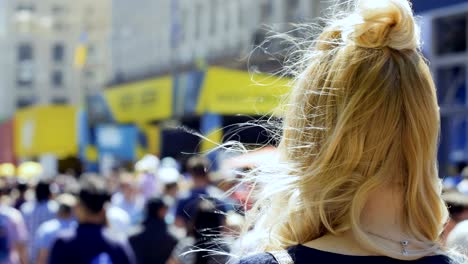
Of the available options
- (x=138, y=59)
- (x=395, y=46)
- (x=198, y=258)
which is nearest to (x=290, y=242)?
(x=395, y=46)

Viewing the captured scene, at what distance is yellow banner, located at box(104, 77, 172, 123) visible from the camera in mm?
21281

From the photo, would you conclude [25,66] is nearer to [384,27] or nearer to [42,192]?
[42,192]

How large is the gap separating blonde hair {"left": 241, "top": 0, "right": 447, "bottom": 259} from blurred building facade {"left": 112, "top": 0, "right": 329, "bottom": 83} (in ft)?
85.7

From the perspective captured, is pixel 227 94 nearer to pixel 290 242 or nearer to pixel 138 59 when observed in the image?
pixel 290 242

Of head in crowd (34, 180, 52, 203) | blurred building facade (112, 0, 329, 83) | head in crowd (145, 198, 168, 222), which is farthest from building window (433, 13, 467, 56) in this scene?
blurred building facade (112, 0, 329, 83)

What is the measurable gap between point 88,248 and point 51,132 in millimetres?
23703

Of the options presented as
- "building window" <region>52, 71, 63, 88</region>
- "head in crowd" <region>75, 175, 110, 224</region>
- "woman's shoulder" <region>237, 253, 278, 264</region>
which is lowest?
"building window" <region>52, 71, 63, 88</region>

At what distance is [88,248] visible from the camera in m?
6.02

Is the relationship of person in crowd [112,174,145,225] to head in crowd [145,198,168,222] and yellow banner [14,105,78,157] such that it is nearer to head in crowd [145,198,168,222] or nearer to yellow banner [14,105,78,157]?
head in crowd [145,198,168,222]

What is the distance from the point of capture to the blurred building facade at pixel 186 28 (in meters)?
36.5

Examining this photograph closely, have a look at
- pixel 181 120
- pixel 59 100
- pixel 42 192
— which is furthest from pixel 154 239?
pixel 59 100

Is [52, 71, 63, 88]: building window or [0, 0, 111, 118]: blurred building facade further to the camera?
[52, 71, 63, 88]: building window

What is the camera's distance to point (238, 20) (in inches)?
1626

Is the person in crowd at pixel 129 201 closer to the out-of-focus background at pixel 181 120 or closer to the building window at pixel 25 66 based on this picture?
the out-of-focus background at pixel 181 120
